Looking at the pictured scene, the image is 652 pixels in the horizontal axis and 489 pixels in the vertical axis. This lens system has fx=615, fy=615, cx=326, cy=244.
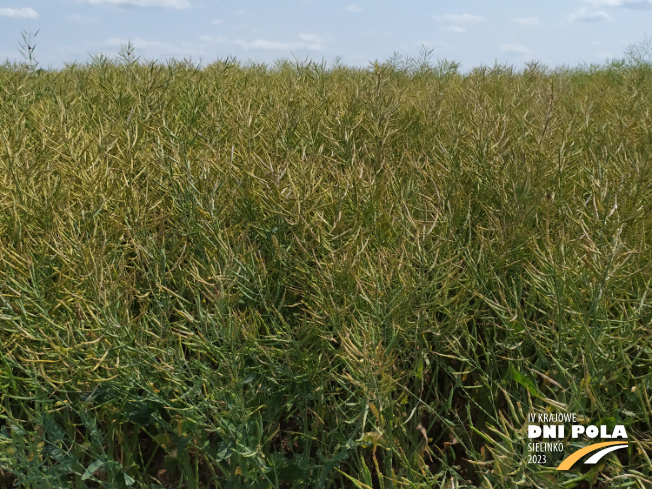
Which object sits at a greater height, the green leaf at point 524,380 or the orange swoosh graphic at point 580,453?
the green leaf at point 524,380

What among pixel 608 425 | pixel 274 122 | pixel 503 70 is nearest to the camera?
pixel 608 425

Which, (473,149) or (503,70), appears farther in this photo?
(503,70)

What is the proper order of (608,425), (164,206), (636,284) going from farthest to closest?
(164,206), (636,284), (608,425)

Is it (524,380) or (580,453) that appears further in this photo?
(524,380)

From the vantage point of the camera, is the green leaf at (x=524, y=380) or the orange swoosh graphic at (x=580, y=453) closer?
the orange swoosh graphic at (x=580, y=453)

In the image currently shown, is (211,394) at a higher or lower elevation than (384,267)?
lower

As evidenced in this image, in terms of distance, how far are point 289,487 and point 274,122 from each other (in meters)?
1.40

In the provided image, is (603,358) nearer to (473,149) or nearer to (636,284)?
(636,284)

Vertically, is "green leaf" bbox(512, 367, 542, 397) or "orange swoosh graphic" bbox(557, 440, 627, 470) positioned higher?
"green leaf" bbox(512, 367, 542, 397)

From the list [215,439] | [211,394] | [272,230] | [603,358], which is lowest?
[215,439]

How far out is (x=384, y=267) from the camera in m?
1.46

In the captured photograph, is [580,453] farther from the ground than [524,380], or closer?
closer

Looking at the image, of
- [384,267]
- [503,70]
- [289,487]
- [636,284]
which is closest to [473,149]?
[636,284]

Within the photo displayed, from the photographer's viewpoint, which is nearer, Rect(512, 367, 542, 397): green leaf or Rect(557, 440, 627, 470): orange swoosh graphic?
Rect(557, 440, 627, 470): orange swoosh graphic
